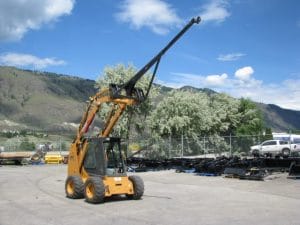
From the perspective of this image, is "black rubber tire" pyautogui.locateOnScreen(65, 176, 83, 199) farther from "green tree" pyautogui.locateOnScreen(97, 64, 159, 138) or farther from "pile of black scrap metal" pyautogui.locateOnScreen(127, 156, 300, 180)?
"green tree" pyautogui.locateOnScreen(97, 64, 159, 138)

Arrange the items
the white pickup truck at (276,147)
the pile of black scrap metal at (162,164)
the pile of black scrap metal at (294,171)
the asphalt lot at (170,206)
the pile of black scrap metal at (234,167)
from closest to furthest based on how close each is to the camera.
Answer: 1. the asphalt lot at (170,206)
2. the pile of black scrap metal at (294,171)
3. the pile of black scrap metal at (234,167)
4. the pile of black scrap metal at (162,164)
5. the white pickup truck at (276,147)

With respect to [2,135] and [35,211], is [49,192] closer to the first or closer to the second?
[35,211]

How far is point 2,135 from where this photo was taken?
418 feet

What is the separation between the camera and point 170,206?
16406mm

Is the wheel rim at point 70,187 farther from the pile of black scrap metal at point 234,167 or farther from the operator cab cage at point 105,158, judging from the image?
the pile of black scrap metal at point 234,167

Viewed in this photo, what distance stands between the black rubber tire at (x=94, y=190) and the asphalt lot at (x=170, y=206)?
0.30 metres

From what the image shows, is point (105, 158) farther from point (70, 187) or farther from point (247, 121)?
point (247, 121)

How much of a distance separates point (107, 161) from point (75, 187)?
4.85ft

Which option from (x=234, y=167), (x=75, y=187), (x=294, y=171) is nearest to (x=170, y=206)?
(x=75, y=187)

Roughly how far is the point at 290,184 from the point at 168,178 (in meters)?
7.99

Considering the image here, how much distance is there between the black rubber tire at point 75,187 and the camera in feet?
58.7

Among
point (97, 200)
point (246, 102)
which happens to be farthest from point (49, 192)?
point (246, 102)

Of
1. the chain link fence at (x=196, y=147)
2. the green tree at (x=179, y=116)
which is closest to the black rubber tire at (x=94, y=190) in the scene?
the chain link fence at (x=196, y=147)

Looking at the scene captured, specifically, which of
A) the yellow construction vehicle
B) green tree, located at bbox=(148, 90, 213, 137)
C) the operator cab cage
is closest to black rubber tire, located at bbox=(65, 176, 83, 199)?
the yellow construction vehicle
